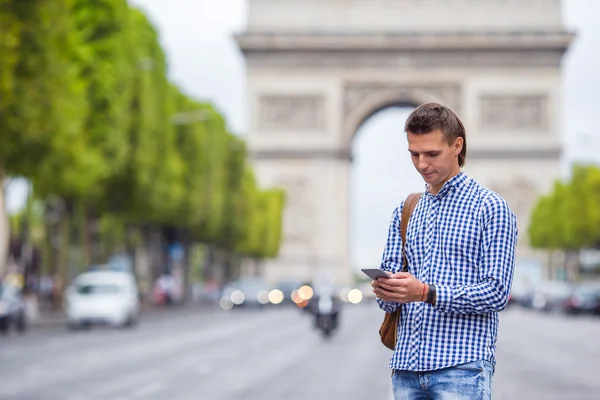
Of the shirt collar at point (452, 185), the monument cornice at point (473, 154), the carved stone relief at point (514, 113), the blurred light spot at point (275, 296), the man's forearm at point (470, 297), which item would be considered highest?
the carved stone relief at point (514, 113)

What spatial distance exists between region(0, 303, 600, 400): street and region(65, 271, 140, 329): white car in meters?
0.96

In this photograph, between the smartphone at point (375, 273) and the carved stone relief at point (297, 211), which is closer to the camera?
the smartphone at point (375, 273)

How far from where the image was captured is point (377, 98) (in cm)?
8556

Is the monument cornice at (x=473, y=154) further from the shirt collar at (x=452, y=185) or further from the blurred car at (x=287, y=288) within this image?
the shirt collar at (x=452, y=185)

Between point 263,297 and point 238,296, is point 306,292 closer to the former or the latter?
point 238,296

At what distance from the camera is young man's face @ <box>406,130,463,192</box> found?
5.86 meters

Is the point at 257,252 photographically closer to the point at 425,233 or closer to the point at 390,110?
the point at 390,110

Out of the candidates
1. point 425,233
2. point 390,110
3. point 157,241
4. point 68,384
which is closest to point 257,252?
point 390,110

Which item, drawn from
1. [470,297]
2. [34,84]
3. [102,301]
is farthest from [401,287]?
[102,301]

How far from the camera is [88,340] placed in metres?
34.2

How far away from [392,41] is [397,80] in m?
2.55

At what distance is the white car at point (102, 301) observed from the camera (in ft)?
137

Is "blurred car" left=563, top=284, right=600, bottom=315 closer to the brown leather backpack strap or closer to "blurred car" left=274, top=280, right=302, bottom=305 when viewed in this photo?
"blurred car" left=274, top=280, right=302, bottom=305

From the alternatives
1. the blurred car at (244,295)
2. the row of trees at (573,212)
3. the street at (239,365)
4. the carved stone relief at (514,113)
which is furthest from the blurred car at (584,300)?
the row of trees at (573,212)
